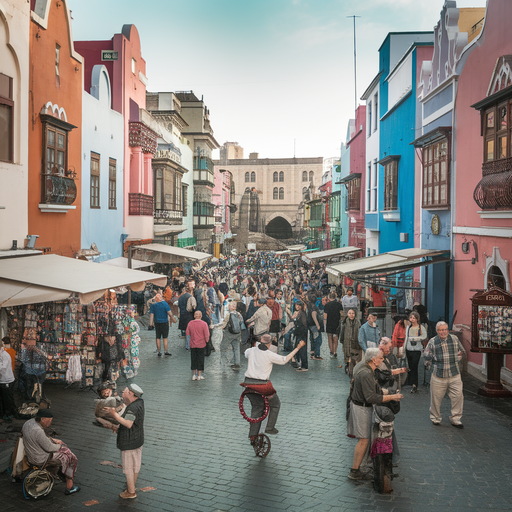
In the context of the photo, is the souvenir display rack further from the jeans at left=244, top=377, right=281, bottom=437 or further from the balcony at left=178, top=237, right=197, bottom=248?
the balcony at left=178, top=237, right=197, bottom=248

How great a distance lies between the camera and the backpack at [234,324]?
41.2 ft

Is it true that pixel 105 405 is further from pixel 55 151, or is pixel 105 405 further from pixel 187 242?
pixel 187 242

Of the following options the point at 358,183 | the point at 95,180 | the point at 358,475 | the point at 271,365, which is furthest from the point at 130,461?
the point at 358,183

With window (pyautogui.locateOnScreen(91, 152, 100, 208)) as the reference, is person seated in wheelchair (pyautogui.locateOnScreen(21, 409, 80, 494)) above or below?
below

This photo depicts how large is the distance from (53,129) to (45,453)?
9.54 metres

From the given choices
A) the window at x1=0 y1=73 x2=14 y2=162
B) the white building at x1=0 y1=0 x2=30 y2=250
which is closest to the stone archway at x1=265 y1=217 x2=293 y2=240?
the white building at x1=0 y1=0 x2=30 y2=250

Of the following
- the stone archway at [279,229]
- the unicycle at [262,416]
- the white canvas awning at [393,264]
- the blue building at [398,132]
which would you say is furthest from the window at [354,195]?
the stone archway at [279,229]

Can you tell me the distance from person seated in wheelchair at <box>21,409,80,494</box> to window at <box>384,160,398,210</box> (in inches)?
603

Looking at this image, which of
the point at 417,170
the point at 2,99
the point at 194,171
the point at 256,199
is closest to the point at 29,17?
the point at 2,99

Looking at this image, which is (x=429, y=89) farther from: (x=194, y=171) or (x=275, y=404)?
(x=194, y=171)

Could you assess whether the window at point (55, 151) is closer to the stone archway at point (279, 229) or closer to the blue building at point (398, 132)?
the blue building at point (398, 132)

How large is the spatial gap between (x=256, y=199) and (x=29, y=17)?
257ft

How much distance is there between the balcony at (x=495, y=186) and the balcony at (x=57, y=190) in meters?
9.54

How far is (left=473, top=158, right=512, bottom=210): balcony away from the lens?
10352 mm
